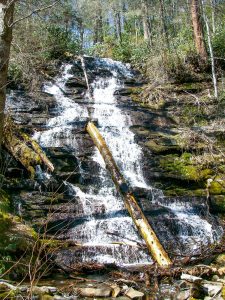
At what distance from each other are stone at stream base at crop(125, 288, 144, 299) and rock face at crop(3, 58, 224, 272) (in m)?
1.66

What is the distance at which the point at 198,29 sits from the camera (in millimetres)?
17594

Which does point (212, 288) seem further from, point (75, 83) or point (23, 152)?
point (75, 83)

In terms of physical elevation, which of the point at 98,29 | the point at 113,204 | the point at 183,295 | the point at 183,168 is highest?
the point at 98,29

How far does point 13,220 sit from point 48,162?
2500 millimetres

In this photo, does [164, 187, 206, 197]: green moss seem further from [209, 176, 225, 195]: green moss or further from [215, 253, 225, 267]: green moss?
[215, 253, 225, 267]: green moss

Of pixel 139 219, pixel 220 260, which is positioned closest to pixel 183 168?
pixel 139 219

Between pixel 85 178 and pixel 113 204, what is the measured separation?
1354mm

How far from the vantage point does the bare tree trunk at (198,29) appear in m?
17.5

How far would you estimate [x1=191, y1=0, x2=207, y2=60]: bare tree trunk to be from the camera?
57.3ft

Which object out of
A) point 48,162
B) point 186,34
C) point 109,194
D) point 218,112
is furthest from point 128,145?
point 186,34

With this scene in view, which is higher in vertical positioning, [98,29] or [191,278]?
[98,29]

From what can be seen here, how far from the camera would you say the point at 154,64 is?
17.7 m

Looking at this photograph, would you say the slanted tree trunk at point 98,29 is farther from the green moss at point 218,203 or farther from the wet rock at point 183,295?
the wet rock at point 183,295

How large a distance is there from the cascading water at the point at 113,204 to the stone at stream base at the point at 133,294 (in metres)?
2.17
